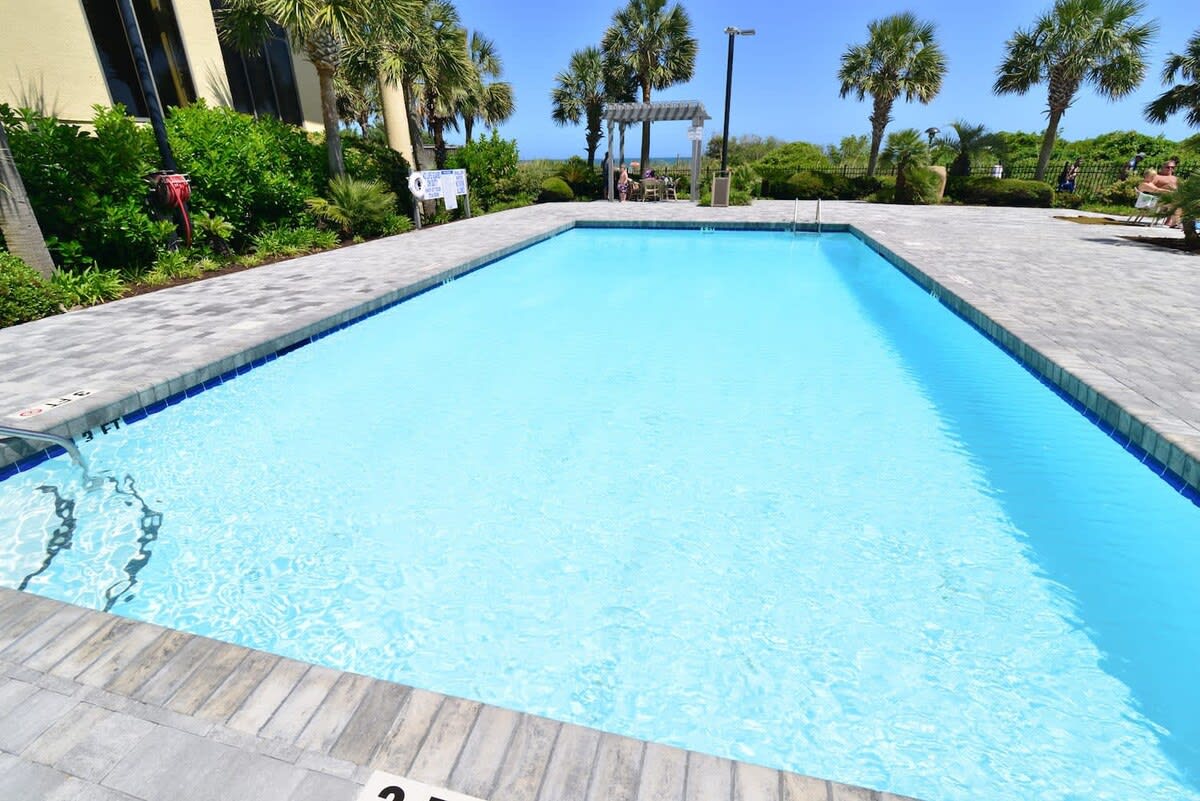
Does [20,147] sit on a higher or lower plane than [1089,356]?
higher

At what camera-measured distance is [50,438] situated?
4.14 m

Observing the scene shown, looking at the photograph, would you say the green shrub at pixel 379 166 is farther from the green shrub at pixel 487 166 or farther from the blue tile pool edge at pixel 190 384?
the blue tile pool edge at pixel 190 384

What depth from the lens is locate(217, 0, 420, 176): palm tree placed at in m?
11.3

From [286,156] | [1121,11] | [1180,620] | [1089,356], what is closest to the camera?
[1180,620]

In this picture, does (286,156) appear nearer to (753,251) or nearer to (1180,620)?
(753,251)

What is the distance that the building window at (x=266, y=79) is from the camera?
13.5 metres

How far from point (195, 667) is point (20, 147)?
9.42 m

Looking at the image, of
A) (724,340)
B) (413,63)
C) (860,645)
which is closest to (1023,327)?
(724,340)

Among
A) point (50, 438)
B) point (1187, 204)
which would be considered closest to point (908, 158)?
point (1187, 204)

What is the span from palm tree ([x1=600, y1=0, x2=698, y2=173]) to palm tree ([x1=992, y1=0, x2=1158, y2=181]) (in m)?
12.6

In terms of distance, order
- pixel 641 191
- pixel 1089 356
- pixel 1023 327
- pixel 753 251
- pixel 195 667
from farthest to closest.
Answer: pixel 641 191 → pixel 753 251 → pixel 1023 327 → pixel 1089 356 → pixel 195 667

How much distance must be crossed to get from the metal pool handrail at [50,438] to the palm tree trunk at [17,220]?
4.93 metres

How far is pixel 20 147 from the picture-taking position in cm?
789

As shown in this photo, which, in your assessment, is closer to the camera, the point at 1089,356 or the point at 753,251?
the point at 1089,356
